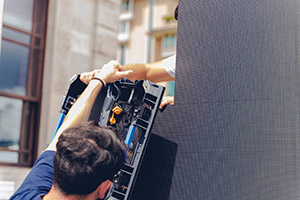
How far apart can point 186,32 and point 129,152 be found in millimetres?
645

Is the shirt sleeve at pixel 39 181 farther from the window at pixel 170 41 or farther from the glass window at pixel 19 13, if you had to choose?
the window at pixel 170 41

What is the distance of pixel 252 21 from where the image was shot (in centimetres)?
182

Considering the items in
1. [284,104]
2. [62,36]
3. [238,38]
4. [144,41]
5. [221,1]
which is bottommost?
[284,104]

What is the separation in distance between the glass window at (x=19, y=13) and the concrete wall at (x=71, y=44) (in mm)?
244

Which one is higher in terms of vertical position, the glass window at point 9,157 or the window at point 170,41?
the window at point 170,41

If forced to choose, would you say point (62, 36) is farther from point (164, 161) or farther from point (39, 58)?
point (164, 161)

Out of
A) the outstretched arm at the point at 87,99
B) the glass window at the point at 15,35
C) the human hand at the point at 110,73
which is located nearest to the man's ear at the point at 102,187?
the outstretched arm at the point at 87,99

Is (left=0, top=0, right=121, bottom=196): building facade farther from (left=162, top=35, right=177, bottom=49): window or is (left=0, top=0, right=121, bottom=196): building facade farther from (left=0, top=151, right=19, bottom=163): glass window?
(left=162, top=35, right=177, bottom=49): window

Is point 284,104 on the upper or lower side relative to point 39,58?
lower

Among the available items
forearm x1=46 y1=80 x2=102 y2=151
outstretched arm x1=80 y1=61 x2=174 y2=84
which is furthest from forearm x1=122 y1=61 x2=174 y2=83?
forearm x1=46 y1=80 x2=102 y2=151

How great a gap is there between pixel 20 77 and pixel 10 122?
0.56 m

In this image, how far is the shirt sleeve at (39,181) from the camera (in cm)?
151

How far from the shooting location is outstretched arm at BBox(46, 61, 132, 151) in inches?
69.2

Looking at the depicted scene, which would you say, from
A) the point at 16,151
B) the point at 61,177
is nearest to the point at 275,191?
the point at 61,177
